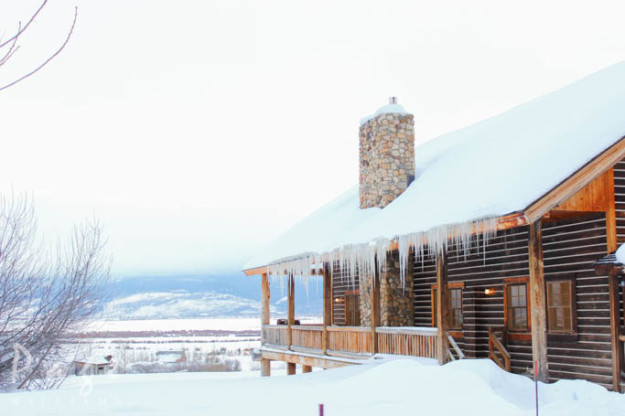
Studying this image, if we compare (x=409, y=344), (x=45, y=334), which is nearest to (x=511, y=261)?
(x=409, y=344)

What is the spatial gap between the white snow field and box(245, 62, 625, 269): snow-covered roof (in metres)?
A: 2.94

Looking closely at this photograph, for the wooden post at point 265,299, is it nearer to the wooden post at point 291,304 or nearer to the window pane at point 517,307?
the wooden post at point 291,304

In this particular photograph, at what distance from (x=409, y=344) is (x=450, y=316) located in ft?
9.38

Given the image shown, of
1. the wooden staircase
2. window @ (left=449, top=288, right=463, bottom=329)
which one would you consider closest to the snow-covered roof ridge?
window @ (left=449, top=288, right=463, bottom=329)

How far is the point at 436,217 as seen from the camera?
14672 mm

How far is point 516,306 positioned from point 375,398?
6.20 m

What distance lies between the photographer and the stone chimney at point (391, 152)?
795 inches

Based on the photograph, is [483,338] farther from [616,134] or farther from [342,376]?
[616,134]

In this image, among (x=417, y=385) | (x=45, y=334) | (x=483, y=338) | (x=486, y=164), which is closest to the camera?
(x=417, y=385)

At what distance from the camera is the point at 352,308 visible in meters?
25.0

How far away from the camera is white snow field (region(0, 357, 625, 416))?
10906 millimetres

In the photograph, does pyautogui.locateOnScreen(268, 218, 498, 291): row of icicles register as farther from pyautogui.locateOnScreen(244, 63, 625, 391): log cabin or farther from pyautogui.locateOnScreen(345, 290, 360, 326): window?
pyautogui.locateOnScreen(345, 290, 360, 326): window

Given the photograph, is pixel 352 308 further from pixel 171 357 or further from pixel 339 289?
pixel 171 357

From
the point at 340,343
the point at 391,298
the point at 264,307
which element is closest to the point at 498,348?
the point at 391,298
